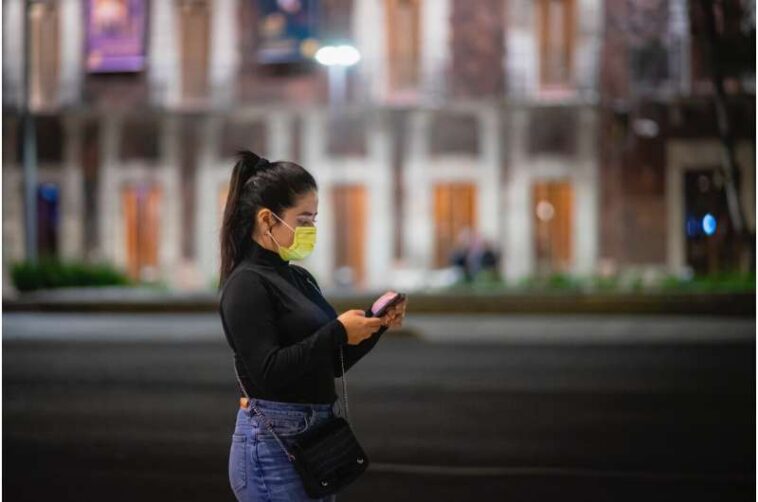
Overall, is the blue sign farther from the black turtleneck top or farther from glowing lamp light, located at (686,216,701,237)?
the black turtleneck top

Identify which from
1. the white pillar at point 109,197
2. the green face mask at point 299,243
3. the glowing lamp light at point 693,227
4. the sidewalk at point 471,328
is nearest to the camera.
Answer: the green face mask at point 299,243

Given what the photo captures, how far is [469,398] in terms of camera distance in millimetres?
13141

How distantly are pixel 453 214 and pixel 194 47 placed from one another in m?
8.34

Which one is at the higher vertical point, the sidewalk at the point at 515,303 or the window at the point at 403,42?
the window at the point at 403,42

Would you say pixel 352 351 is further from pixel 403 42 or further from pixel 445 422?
pixel 403 42

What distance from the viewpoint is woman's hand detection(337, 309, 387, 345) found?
141 inches

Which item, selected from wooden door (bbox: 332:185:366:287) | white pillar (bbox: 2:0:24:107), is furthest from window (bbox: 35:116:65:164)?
wooden door (bbox: 332:185:366:287)

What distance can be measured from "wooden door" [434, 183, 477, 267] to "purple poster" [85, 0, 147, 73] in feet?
29.6

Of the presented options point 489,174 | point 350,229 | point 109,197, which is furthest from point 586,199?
point 109,197

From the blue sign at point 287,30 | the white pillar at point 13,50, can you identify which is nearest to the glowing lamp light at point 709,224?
the blue sign at point 287,30

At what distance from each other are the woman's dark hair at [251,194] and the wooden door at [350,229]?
1186 inches

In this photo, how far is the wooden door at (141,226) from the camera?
3525 centimetres

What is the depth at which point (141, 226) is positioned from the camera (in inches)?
1398

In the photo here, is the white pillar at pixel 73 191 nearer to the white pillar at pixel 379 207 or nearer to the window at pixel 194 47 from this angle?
the window at pixel 194 47
